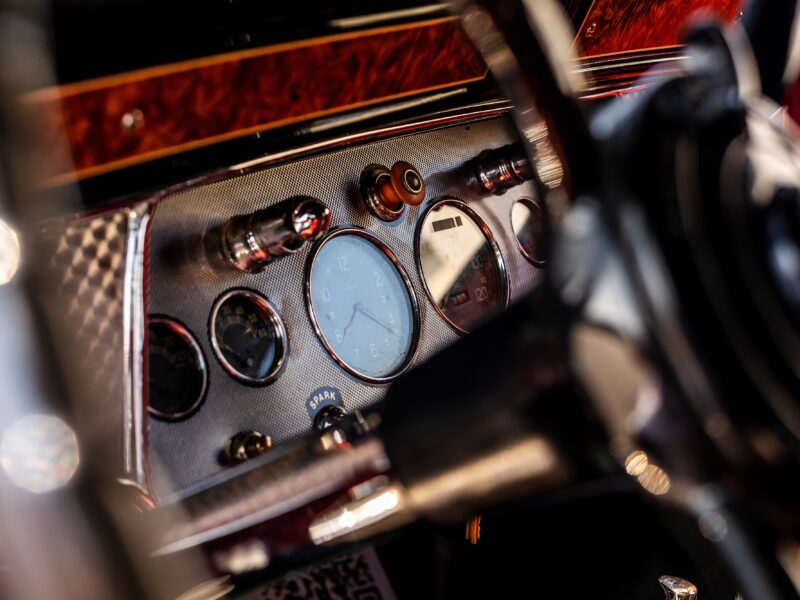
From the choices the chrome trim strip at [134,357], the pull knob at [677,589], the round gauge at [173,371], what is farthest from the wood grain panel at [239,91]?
the pull knob at [677,589]

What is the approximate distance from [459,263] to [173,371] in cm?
89

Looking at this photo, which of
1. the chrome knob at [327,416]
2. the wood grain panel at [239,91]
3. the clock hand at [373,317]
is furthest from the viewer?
the clock hand at [373,317]

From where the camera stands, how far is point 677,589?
1258 mm

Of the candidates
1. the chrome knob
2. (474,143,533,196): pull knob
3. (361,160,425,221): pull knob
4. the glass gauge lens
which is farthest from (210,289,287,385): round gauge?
the glass gauge lens

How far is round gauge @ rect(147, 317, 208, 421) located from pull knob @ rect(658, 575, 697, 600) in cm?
89

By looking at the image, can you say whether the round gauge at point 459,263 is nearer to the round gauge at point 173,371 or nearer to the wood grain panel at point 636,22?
the wood grain panel at point 636,22

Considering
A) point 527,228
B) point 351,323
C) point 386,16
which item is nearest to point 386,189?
point 351,323

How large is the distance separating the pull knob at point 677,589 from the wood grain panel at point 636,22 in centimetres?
121

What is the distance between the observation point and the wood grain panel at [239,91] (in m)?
0.86

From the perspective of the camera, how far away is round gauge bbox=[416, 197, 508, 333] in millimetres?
1734

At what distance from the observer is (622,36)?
1806mm

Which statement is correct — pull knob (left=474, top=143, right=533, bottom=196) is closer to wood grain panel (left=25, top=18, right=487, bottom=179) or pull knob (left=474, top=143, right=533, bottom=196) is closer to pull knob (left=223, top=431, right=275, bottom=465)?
wood grain panel (left=25, top=18, right=487, bottom=179)

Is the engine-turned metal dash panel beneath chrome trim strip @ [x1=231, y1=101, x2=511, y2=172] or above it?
beneath

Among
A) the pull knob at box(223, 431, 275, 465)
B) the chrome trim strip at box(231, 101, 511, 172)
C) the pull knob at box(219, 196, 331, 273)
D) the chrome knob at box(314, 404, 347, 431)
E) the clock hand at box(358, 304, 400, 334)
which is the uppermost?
the chrome trim strip at box(231, 101, 511, 172)
